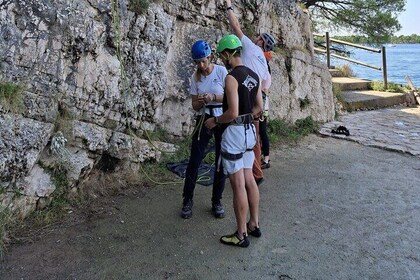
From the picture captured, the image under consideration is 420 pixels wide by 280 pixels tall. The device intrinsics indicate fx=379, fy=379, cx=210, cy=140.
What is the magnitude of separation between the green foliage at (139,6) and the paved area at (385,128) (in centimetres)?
444

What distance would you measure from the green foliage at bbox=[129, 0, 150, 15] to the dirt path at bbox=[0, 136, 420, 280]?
2266 millimetres

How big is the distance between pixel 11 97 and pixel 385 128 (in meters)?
7.34

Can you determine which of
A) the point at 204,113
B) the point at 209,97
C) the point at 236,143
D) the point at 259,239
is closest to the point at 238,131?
the point at 236,143

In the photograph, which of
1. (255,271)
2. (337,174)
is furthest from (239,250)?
(337,174)

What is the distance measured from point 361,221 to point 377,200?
2.35 ft

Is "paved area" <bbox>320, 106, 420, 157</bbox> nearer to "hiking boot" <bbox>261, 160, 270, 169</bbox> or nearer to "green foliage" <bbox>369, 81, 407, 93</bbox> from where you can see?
"green foliage" <bbox>369, 81, 407, 93</bbox>

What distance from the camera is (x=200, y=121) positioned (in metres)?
3.93

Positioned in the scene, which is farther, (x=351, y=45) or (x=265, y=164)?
(x=351, y=45)

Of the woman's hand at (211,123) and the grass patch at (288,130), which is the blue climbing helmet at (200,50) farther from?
the grass patch at (288,130)

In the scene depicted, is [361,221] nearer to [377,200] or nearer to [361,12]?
[377,200]

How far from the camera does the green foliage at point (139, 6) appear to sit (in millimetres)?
4744

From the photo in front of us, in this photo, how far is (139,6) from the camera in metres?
4.82

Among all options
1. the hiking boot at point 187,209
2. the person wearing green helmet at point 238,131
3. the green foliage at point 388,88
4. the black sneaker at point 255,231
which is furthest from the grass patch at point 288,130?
the green foliage at point 388,88

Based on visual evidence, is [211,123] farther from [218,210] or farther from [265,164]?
[265,164]
